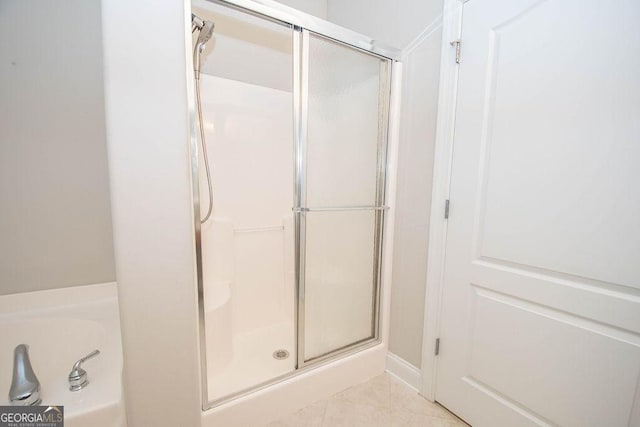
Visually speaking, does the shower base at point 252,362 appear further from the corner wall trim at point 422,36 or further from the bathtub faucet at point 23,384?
the corner wall trim at point 422,36

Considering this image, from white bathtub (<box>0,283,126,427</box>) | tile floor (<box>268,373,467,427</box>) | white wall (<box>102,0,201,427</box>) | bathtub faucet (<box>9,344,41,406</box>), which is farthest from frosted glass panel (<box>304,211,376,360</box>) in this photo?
bathtub faucet (<box>9,344,41,406</box>)

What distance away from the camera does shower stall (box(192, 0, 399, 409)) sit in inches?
50.9

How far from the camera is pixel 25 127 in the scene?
1250mm

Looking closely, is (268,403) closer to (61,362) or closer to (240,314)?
(240,314)

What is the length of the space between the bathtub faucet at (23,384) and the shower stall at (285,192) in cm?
48

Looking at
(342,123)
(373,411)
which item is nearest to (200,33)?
(342,123)

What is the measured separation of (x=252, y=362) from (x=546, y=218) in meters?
1.66

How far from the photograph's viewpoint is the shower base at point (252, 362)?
1289 millimetres

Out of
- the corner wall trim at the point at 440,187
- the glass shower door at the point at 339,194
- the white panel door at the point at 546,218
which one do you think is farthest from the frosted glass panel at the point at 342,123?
the white panel door at the point at 546,218

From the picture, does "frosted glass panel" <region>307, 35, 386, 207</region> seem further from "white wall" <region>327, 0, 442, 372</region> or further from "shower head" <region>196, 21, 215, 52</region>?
"shower head" <region>196, 21, 215, 52</region>

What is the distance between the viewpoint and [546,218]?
40.0 inches

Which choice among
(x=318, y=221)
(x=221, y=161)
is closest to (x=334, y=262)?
(x=318, y=221)

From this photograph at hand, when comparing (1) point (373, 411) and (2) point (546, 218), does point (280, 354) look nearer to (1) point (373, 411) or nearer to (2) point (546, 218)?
(1) point (373, 411)

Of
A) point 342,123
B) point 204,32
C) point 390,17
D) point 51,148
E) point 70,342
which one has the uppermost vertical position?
point 390,17
